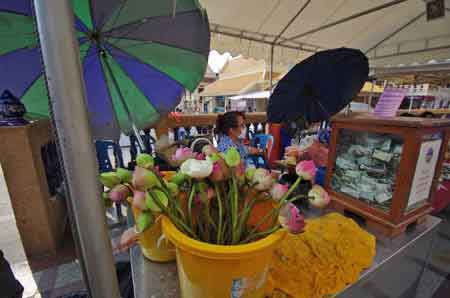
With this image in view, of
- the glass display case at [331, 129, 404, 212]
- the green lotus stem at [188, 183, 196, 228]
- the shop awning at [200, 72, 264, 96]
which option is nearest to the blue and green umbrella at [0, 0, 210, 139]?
the green lotus stem at [188, 183, 196, 228]

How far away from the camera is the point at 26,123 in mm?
1076

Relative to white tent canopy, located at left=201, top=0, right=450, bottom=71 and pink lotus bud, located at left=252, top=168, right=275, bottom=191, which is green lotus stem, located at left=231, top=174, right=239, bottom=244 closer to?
pink lotus bud, located at left=252, top=168, right=275, bottom=191

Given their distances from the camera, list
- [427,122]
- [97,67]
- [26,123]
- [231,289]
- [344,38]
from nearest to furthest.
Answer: [231,289] < [427,122] < [97,67] < [26,123] < [344,38]

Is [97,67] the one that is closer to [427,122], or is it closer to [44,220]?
[44,220]

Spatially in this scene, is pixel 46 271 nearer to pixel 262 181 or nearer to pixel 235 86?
pixel 262 181

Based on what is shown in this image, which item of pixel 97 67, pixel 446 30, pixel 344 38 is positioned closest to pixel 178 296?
pixel 97 67

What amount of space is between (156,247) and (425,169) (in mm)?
844

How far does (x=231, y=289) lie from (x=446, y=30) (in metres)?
3.62

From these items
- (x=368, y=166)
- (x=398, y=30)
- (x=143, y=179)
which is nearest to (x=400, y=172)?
(x=368, y=166)

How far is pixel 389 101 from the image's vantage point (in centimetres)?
72

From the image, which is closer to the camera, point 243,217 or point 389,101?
point 243,217

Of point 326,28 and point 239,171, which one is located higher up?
point 326,28

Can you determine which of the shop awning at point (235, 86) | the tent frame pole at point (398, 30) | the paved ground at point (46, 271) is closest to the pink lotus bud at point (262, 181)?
the paved ground at point (46, 271)

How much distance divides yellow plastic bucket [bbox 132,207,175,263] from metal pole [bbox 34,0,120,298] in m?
0.25
